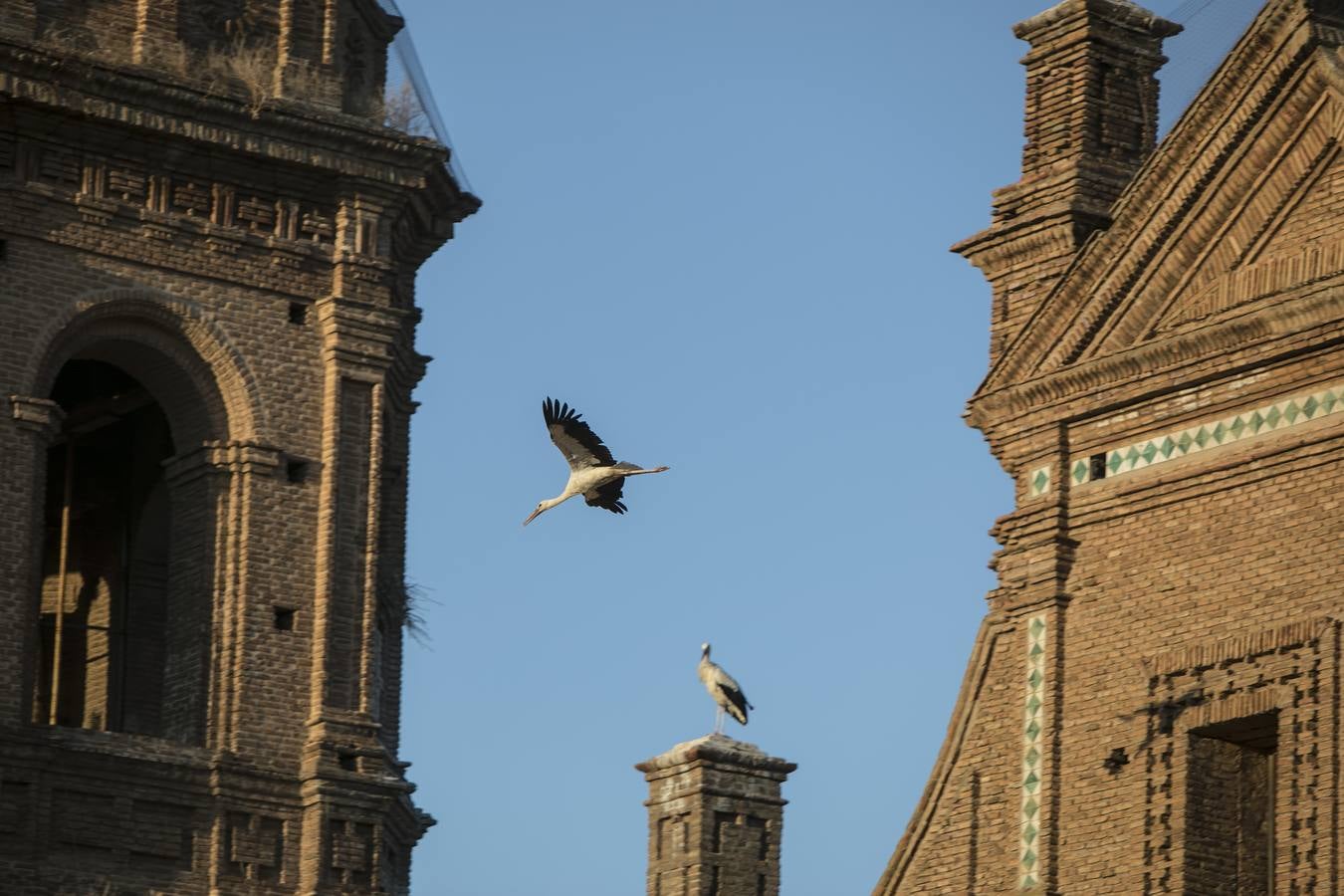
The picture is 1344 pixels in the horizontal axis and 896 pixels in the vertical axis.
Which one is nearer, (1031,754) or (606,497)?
(1031,754)

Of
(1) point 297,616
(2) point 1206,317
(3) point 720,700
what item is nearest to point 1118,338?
(2) point 1206,317

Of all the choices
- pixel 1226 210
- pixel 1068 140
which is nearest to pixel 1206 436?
pixel 1226 210

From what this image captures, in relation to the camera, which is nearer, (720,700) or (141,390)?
(720,700)

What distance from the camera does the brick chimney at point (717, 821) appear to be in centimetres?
4241

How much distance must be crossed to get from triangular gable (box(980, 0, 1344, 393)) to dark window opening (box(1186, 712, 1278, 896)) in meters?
3.22

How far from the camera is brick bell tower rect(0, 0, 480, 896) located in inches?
1991

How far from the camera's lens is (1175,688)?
39875 mm

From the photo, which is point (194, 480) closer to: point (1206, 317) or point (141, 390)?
point (141, 390)

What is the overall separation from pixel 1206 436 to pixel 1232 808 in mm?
2803

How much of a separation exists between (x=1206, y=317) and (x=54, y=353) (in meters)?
15.1

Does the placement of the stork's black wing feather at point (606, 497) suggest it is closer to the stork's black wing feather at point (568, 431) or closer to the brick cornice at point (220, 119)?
the stork's black wing feather at point (568, 431)

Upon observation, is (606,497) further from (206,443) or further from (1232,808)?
(206,443)

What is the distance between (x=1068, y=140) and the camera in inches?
1682

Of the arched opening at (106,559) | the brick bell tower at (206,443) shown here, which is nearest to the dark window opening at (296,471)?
the brick bell tower at (206,443)
